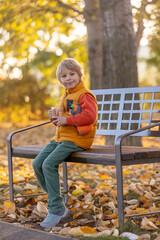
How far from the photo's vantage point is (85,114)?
338 cm

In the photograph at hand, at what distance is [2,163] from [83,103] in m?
4.10

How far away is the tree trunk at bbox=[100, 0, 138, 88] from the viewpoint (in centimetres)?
634

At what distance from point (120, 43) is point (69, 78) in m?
3.00

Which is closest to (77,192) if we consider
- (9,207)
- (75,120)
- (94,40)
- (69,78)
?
(9,207)

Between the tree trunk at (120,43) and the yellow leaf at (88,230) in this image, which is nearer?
the yellow leaf at (88,230)

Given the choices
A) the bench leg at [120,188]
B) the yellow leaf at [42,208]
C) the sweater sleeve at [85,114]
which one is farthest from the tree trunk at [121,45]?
the bench leg at [120,188]

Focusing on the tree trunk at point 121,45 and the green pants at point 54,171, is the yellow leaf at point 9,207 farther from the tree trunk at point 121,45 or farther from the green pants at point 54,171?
the tree trunk at point 121,45

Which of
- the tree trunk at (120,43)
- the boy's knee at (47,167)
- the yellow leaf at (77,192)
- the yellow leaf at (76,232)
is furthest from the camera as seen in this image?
the tree trunk at (120,43)

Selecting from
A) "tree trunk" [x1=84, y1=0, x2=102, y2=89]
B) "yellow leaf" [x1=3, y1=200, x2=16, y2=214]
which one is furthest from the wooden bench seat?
"tree trunk" [x1=84, y1=0, x2=102, y2=89]

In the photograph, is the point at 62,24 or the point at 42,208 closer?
the point at 42,208

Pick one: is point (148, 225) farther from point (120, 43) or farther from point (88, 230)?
point (120, 43)

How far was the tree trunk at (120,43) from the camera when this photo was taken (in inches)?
250

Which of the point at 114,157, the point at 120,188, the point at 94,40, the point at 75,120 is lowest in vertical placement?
the point at 120,188


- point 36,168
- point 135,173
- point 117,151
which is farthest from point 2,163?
point 117,151
